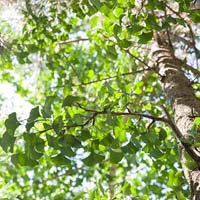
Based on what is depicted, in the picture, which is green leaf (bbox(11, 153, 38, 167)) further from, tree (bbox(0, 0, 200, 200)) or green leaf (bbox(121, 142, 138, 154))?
green leaf (bbox(121, 142, 138, 154))

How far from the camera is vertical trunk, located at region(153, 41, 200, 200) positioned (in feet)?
3.37

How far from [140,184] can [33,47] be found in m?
2.02

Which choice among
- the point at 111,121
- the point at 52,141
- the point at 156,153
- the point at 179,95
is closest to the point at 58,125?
the point at 52,141

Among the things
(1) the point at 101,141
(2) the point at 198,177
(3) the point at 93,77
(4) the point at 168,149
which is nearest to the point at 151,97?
(3) the point at 93,77

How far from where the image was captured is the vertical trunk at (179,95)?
3.37 ft

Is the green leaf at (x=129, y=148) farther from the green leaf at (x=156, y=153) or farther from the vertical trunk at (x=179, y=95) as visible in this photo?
the vertical trunk at (x=179, y=95)

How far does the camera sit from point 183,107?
1.33 meters

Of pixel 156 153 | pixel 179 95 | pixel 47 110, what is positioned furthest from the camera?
pixel 179 95

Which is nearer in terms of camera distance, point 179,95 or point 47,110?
point 47,110

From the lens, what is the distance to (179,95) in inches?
56.7

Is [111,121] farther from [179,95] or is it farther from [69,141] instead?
[179,95]

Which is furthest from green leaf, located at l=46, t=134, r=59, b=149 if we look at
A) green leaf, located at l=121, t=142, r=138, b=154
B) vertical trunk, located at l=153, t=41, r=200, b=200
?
vertical trunk, located at l=153, t=41, r=200, b=200

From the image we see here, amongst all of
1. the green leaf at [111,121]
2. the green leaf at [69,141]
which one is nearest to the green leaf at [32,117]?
Result: the green leaf at [69,141]

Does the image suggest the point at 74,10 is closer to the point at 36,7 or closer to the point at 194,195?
the point at 36,7
